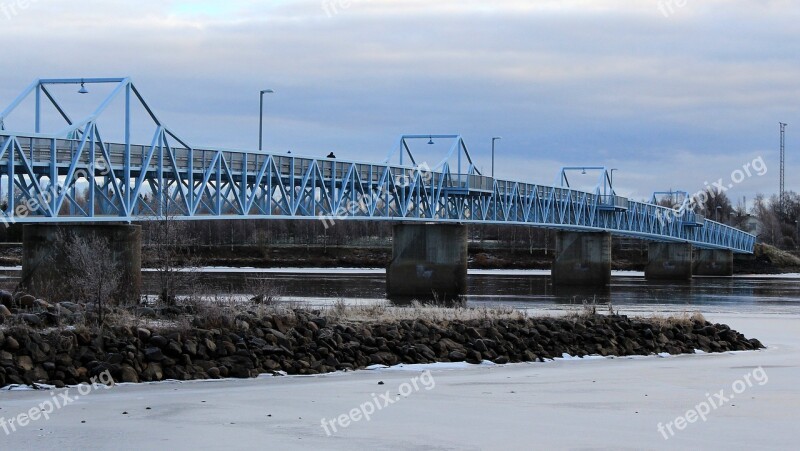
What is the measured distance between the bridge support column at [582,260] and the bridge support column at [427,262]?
27.6 m

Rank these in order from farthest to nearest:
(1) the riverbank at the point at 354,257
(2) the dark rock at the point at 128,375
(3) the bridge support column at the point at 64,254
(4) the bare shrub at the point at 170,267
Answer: (1) the riverbank at the point at 354,257 → (3) the bridge support column at the point at 64,254 → (4) the bare shrub at the point at 170,267 → (2) the dark rock at the point at 128,375

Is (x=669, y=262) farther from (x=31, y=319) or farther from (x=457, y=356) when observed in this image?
(x=31, y=319)

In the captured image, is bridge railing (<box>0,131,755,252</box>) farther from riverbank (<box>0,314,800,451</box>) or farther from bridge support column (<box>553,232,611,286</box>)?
riverbank (<box>0,314,800,451</box>)

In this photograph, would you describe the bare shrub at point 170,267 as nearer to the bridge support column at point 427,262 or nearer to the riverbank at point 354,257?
the bridge support column at point 427,262

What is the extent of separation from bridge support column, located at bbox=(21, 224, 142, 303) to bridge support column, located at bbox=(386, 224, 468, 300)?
31.8 meters

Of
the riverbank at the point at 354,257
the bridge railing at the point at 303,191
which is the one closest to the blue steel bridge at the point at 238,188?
the bridge railing at the point at 303,191

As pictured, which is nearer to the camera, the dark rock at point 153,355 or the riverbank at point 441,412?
the riverbank at point 441,412

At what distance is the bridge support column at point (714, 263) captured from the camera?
16275 cm

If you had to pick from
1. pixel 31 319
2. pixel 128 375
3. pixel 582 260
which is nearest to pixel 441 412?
pixel 128 375

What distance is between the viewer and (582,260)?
378 feet

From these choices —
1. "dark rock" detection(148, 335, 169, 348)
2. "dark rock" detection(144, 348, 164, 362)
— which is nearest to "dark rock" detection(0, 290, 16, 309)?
"dark rock" detection(148, 335, 169, 348)

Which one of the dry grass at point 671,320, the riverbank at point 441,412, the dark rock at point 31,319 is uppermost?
the dark rock at point 31,319

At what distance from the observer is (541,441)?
16.8 m

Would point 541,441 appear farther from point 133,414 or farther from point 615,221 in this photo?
point 615,221
